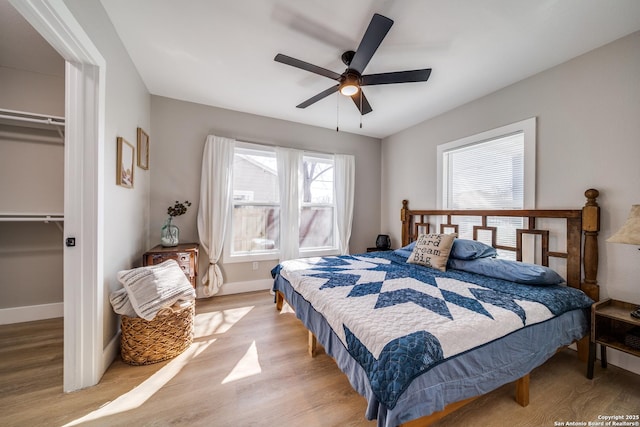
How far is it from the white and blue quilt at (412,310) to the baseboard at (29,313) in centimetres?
259

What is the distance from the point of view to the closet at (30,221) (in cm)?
237

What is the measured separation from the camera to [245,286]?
3.49m

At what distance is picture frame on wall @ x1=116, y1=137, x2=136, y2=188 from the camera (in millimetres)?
1955

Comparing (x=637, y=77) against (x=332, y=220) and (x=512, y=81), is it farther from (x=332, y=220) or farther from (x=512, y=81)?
(x=332, y=220)

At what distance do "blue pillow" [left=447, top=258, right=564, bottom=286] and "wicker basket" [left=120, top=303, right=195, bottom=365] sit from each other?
2.72m

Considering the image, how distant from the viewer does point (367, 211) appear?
4469 millimetres

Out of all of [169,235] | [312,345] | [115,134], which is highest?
[115,134]

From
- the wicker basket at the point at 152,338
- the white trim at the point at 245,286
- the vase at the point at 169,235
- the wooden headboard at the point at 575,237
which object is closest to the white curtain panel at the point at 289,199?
the white trim at the point at 245,286

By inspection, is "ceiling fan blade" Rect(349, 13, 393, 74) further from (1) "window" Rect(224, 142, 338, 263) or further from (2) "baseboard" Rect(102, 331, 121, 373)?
(2) "baseboard" Rect(102, 331, 121, 373)

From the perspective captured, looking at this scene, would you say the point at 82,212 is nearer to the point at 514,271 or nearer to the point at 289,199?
the point at 289,199

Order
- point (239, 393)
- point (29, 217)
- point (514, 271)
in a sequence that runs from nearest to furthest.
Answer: point (239, 393) < point (514, 271) < point (29, 217)

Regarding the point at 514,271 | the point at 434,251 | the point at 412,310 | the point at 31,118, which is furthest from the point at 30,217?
the point at 514,271

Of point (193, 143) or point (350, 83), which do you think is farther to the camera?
point (193, 143)

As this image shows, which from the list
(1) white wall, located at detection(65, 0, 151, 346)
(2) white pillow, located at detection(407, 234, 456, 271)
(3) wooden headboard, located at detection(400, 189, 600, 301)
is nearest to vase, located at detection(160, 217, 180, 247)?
(1) white wall, located at detection(65, 0, 151, 346)
